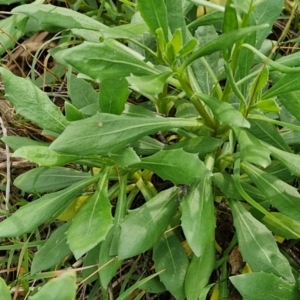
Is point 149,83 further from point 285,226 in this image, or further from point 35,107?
point 285,226

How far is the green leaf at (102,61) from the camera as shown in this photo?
49.8 inches

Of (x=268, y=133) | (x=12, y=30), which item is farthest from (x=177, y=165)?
(x=12, y=30)

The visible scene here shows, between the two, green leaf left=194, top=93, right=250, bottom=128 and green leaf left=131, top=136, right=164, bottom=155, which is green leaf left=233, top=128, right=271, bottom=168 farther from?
green leaf left=131, top=136, right=164, bottom=155

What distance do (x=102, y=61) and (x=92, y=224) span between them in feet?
1.27

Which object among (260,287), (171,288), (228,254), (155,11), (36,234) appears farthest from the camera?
(36,234)

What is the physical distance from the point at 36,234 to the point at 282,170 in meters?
0.78

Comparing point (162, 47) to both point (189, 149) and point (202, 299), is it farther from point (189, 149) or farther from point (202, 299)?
point (202, 299)

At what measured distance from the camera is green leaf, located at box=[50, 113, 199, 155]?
1.36m

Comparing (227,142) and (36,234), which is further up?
(227,142)

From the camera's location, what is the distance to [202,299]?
1.51 m

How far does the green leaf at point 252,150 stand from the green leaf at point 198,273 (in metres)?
0.35

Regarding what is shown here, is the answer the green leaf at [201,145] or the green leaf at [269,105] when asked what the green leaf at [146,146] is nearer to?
the green leaf at [201,145]

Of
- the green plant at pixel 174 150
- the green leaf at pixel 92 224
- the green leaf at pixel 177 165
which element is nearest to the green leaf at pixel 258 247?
the green plant at pixel 174 150

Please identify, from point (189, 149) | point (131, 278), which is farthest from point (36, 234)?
point (189, 149)
